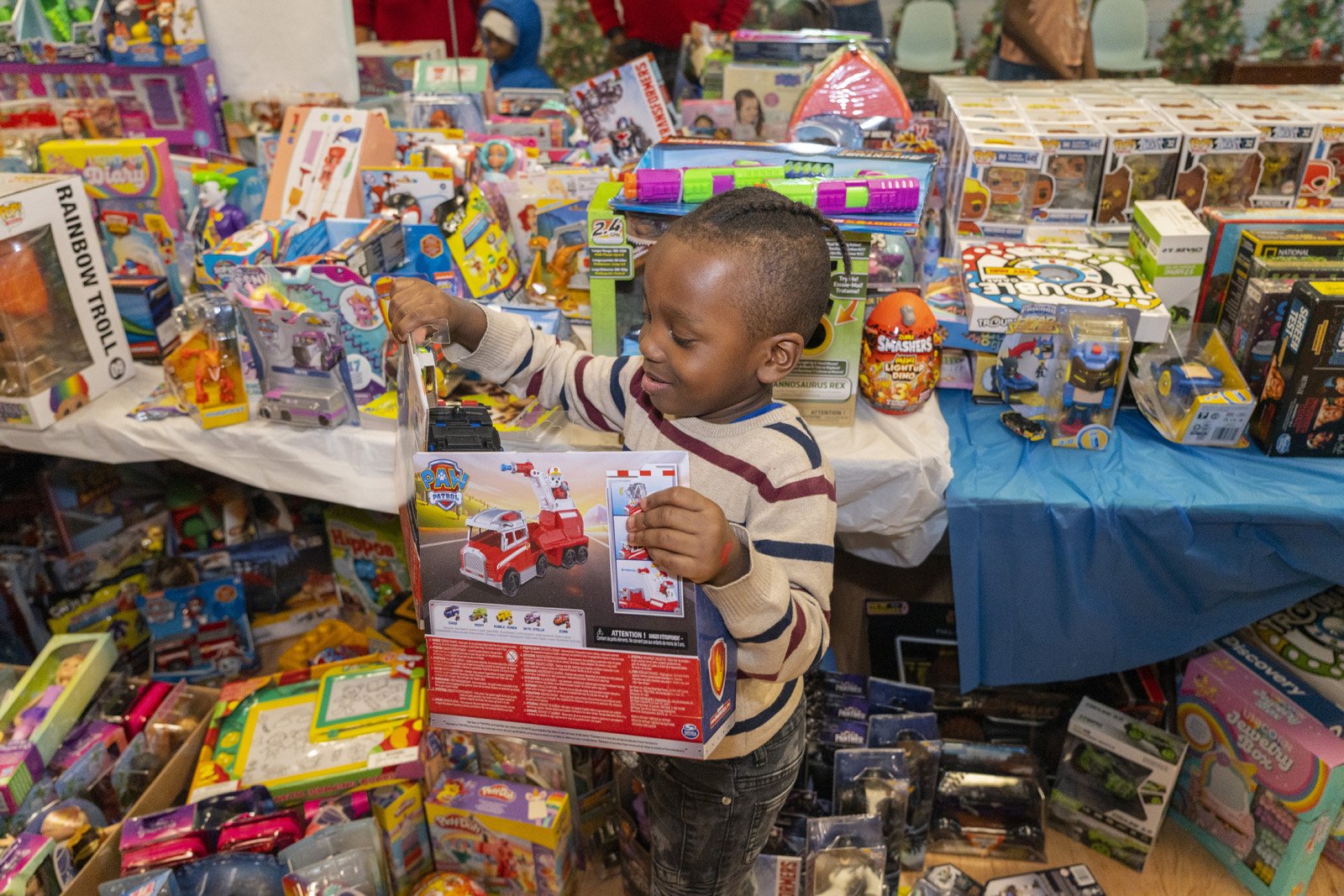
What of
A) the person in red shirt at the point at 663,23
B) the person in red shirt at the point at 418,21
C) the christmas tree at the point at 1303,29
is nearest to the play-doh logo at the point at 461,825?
the person in red shirt at the point at 663,23

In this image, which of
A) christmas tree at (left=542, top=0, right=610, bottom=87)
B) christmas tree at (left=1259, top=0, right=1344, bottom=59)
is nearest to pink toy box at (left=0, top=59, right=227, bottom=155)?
christmas tree at (left=542, top=0, right=610, bottom=87)

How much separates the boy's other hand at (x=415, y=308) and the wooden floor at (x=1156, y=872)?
1305mm

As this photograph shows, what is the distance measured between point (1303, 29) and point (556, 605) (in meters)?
7.81

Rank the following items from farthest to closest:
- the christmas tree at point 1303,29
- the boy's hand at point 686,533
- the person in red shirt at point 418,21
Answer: the christmas tree at point 1303,29 < the person in red shirt at point 418,21 < the boy's hand at point 686,533

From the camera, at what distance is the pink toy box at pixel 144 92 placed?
2734 mm

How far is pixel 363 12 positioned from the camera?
462 centimetres

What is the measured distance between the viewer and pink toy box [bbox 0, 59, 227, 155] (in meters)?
2.73

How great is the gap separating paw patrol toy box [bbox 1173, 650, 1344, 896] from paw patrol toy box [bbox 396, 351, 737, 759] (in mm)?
1382

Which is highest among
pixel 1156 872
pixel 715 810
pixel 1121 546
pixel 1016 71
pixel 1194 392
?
pixel 1016 71

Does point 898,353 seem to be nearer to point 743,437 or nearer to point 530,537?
point 743,437

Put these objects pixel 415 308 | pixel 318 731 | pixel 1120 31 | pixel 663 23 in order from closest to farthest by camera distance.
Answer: pixel 415 308, pixel 318 731, pixel 663 23, pixel 1120 31

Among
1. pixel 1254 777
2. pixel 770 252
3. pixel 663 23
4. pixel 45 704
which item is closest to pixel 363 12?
pixel 663 23

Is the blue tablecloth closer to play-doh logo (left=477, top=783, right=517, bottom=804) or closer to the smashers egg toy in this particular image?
the smashers egg toy

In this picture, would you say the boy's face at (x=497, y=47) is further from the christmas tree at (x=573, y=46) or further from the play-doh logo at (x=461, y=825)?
the play-doh logo at (x=461, y=825)
